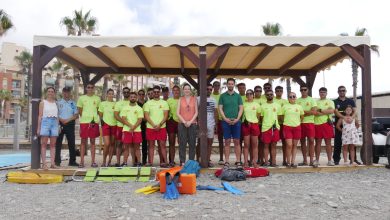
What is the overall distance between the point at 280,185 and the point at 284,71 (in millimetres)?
5674

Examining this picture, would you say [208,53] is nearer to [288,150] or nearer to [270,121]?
[270,121]

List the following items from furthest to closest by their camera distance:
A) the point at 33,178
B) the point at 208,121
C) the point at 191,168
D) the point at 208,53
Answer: the point at 208,53, the point at 208,121, the point at 191,168, the point at 33,178

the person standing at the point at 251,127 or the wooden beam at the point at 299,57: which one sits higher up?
the wooden beam at the point at 299,57

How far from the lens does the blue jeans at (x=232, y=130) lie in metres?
7.59

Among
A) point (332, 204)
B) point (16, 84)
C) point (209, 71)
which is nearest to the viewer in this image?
point (332, 204)

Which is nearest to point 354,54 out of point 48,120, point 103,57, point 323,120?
point 323,120

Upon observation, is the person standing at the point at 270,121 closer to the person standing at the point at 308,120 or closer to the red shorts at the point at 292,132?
the red shorts at the point at 292,132

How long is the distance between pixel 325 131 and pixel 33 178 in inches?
244

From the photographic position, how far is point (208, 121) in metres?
8.07

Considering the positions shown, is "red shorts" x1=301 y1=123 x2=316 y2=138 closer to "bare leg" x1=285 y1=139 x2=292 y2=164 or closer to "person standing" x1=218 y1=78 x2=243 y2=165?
"bare leg" x1=285 y1=139 x2=292 y2=164

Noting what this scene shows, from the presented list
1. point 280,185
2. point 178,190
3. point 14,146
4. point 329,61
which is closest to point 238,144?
point 280,185

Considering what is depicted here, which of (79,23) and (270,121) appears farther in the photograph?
(79,23)

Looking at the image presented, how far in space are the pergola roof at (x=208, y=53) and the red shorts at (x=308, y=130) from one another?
1759 millimetres

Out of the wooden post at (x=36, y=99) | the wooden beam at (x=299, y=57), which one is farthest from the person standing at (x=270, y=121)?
the wooden post at (x=36, y=99)
